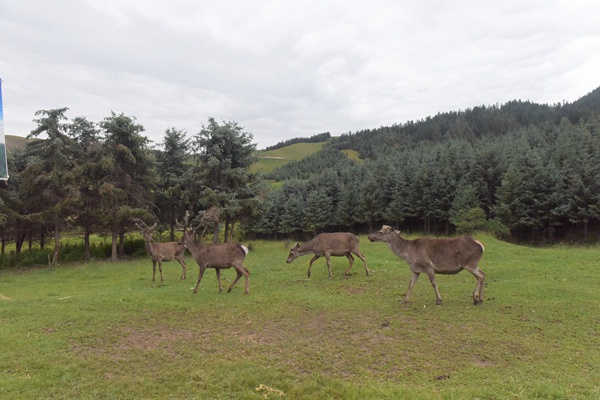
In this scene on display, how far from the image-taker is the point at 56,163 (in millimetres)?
22297

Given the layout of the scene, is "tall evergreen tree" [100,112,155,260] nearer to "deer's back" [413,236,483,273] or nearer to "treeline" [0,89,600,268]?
"treeline" [0,89,600,268]

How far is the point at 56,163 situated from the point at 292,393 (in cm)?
2346

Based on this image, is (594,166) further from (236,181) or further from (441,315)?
(441,315)

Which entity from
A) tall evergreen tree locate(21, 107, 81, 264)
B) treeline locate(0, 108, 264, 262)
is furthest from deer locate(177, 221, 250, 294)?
tall evergreen tree locate(21, 107, 81, 264)

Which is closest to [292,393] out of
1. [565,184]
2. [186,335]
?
[186,335]

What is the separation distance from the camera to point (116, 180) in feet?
79.2

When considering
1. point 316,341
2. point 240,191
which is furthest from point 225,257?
point 240,191

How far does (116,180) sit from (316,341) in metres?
21.6

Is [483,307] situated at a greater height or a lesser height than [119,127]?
lesser

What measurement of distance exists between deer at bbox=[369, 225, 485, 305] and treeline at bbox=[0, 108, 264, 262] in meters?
15.9

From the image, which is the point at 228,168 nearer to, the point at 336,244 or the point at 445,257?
the point at 336,244

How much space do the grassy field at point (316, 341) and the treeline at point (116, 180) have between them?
37.2 ft

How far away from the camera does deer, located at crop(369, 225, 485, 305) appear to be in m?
9.22

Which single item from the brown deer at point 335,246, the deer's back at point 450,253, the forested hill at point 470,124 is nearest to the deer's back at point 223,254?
the brown deer at point 335,246
